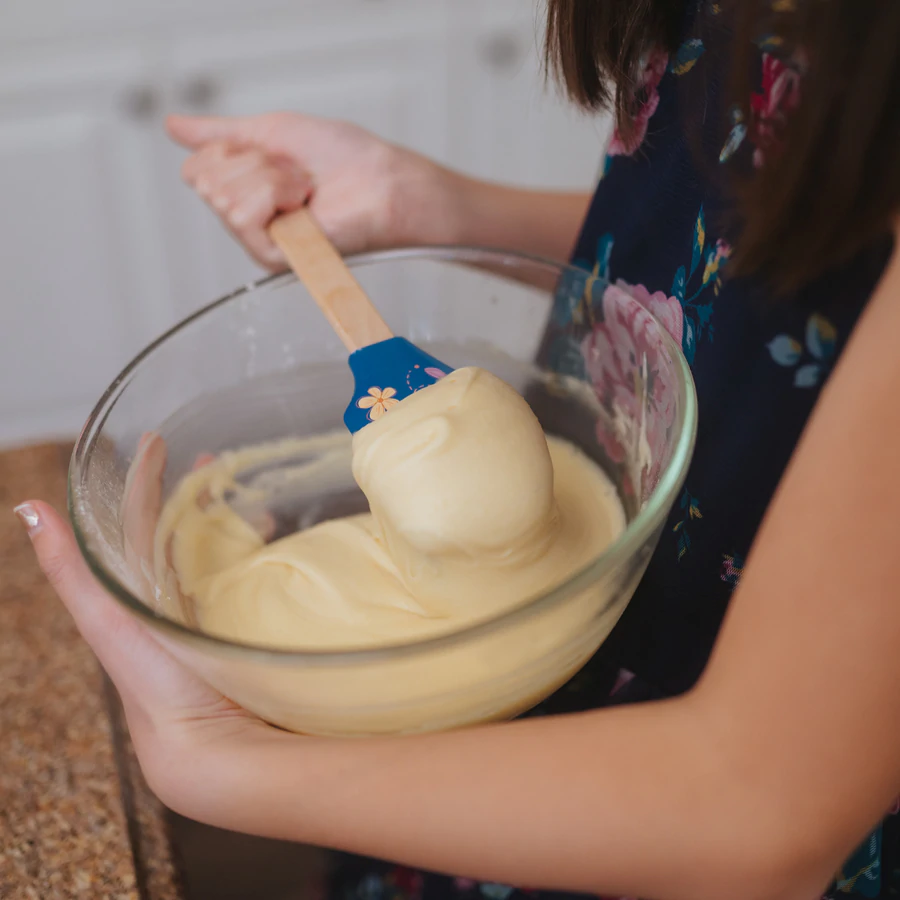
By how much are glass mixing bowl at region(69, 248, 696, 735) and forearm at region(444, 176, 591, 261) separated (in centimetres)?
15

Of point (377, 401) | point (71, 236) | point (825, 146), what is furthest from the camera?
point (71, 236)

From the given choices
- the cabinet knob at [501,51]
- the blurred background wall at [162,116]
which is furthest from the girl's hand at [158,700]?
the cabinet knob at [501,51]

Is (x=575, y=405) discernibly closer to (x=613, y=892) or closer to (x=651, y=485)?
(x=651, y=485)

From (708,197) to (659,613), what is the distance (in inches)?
11.2

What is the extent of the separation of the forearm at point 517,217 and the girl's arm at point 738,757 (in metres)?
0.50

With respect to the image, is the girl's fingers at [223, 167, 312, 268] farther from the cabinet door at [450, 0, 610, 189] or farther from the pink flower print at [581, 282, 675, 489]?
the cabinet door at [450, 0, 610, 189]

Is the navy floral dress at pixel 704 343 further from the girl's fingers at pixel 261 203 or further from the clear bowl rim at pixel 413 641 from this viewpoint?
the girl's fingers at pixel 261 203

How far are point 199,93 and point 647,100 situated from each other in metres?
1.19

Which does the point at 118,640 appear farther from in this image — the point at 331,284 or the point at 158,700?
the point at 331,284

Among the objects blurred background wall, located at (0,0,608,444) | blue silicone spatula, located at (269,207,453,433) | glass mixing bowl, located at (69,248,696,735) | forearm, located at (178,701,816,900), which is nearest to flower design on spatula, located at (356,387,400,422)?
blue silicone spatula, located at (269,207,453,433)

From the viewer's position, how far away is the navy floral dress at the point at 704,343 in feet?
1.66

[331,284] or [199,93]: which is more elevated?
[331,284]

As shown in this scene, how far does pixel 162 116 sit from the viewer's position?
1634 mm

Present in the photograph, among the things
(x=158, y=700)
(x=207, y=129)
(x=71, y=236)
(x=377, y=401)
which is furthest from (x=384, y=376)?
(x=71, y=236)
